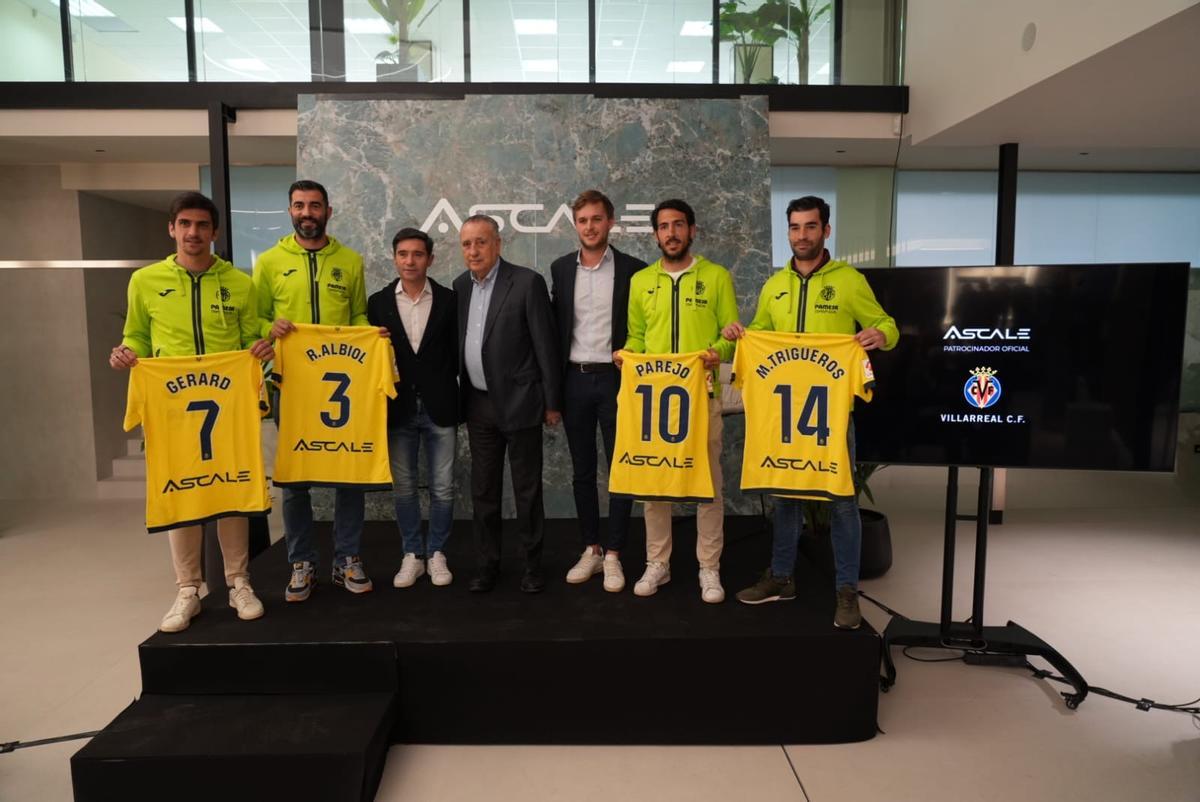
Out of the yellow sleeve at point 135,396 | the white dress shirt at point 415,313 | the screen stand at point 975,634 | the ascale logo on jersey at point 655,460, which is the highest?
the white dress shirt at point 415,313

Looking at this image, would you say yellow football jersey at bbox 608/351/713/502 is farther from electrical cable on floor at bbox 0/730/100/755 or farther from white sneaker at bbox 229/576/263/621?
electrical cable on floor at bbox 0/730/100/755

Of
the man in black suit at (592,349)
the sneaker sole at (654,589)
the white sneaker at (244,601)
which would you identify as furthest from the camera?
the man in black suit at (592,349)

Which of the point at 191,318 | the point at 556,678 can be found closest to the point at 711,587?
the point at 556,678

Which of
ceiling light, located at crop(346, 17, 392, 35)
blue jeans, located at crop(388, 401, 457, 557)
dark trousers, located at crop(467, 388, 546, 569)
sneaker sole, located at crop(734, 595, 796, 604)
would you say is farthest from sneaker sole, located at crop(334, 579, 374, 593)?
ceiling light, located at crop(346, 17, 392, 35)

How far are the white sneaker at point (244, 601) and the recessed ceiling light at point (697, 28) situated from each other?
4477mm

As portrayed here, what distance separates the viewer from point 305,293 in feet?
10.3

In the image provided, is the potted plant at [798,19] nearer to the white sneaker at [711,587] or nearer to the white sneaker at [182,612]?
the white sneaker at [711,587]

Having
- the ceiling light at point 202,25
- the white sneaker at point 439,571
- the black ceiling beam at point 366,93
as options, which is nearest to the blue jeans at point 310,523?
the white sneaker at point 439,571

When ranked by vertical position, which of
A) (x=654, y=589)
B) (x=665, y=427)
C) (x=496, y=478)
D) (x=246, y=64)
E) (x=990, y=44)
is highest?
(x=246, y=64)

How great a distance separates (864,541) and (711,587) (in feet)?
5.83

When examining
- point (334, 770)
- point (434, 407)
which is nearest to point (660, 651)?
point (334, 770)

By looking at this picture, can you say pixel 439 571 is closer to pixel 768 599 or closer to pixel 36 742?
pixel 768 599

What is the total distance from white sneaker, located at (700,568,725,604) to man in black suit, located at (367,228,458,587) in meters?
1.07

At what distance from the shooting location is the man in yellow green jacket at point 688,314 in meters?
3.08
